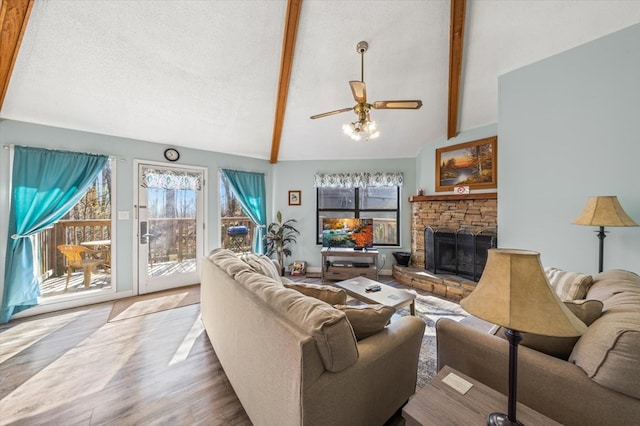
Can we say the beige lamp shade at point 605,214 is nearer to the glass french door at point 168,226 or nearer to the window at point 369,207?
the window at point 369,207

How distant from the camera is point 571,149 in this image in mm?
2529

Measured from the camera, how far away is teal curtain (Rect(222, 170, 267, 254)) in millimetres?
4598

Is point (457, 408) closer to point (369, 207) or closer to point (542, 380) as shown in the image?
point (542, 380)

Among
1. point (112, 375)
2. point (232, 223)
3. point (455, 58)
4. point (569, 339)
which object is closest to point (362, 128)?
point (455, 58)

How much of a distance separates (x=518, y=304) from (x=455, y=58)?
335 centimetres

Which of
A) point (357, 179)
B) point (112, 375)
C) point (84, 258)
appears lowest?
point (112, 375)

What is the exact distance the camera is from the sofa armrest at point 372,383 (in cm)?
105

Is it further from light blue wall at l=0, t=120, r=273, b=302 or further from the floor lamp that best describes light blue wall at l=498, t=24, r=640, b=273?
light blue wall at l=0, t=120, r=273, b=302

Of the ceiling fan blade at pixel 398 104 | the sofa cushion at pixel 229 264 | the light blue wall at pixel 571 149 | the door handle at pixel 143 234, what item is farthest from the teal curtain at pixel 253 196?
the light blue wall at pixel 571 149

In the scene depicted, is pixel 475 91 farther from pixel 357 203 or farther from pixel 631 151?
pixel 357 203

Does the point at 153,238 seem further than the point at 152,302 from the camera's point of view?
Yes

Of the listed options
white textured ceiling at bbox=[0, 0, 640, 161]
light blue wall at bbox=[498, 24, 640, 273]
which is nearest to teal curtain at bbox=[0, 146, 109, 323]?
white textured ceiling at bbox=[0, 0, 640, 161]

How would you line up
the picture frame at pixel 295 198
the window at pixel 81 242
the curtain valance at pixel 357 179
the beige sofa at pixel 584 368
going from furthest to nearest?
the picture frame at pixel 295 198, the curtain valance at pixel 357 179, the window at pixel 81 242, the beige sofa at pixel 584 368

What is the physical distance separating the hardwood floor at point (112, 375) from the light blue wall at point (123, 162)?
1060mm
